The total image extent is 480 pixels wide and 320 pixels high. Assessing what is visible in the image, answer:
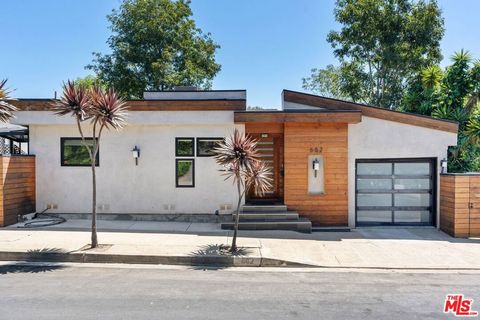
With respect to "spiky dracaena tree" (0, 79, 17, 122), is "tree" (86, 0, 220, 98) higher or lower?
higher

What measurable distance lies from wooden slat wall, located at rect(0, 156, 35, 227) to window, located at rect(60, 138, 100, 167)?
38.0 inches

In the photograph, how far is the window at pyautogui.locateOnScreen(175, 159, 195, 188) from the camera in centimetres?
1107

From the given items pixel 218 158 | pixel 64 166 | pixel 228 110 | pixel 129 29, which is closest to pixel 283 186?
pixel 228 110

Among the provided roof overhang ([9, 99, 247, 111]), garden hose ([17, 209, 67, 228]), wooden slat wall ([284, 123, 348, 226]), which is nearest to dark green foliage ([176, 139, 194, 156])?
roof overhang ([9, 99, 247, 111])

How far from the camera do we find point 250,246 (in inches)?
328

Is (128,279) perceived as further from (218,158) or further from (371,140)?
(371,140)

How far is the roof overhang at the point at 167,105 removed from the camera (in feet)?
34.8

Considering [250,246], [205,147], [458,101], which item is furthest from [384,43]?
[250,246]

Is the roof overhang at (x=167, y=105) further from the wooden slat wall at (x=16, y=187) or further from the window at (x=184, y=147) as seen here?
the wooden slat wall at (x=16, y=187)

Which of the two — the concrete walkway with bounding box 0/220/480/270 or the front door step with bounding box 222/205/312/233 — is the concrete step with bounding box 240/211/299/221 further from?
the concrete walkway with bounding box 0/220/480/270

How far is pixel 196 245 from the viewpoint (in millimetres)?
8312

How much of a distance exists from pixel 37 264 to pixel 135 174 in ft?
14.3

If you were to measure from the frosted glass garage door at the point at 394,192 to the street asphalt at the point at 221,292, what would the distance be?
423 centimetres

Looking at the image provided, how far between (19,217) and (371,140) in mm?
11161
